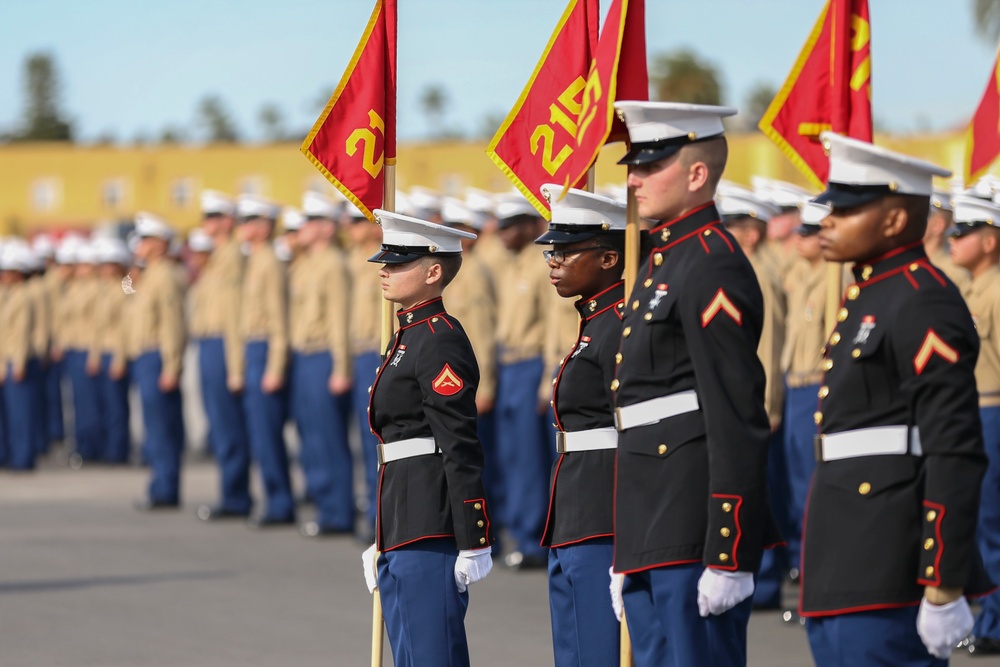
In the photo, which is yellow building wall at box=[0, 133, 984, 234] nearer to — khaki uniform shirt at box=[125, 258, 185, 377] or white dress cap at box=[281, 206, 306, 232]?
khaki uniform shirt at box=[125, 258, 185, 377]

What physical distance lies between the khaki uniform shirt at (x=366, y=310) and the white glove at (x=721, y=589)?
7.95m

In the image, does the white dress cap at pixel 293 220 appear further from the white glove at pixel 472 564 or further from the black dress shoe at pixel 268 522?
the white glove at pixel 472 564

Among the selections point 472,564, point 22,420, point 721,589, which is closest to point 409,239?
point 472,564

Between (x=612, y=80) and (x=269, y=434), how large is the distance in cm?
882

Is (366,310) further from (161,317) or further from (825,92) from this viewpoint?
(825,92)

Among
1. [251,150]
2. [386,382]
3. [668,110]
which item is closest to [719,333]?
[668,110]

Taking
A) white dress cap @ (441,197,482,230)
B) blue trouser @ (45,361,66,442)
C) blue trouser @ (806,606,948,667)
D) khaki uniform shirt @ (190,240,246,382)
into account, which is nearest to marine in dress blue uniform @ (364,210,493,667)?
blue trouser @ (806,606,948,667)

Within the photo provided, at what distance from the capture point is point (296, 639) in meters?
9.05

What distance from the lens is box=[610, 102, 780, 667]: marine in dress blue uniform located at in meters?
4.78

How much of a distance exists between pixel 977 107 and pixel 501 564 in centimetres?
459

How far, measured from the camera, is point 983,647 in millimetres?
8547

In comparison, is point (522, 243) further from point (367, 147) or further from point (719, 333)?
point (719, 333)

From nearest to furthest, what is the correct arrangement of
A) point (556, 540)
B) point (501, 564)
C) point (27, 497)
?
1. point (556, 540)
2. point (501, 564)
3. point (27, 497)

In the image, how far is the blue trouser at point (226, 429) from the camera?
1455 cm
